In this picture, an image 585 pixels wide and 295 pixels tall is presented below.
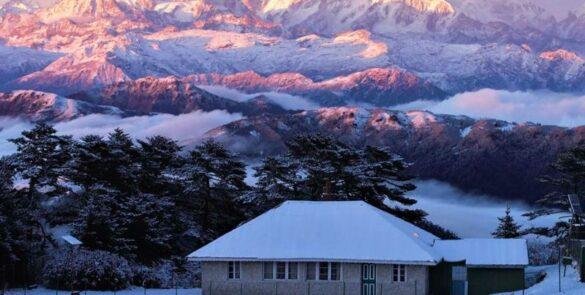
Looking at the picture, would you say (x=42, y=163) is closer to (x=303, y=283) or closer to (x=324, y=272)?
(x=303, y=283)

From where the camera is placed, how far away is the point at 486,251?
49.3 metres

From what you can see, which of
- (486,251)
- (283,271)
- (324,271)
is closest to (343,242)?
(324,271)

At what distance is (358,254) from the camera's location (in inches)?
1828

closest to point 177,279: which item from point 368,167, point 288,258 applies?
point 288,258

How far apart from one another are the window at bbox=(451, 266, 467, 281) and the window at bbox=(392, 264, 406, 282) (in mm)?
3375

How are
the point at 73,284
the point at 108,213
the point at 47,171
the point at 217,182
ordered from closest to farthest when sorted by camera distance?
the point at 73,284, the point at 108,213, the point at 47,171, the point at 217,182

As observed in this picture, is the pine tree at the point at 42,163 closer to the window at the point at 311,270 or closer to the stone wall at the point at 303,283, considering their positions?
the stone wall at the point at 303,283

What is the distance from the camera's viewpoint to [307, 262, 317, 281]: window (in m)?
47.2

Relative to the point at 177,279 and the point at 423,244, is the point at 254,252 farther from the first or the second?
the point at 177,279

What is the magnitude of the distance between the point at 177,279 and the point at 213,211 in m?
12.0

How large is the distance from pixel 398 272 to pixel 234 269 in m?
7.67

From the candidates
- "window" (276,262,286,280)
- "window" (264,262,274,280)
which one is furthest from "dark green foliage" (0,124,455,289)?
"window" (276,262,286,280)

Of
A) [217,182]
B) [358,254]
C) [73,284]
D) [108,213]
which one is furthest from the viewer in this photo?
[217,182]

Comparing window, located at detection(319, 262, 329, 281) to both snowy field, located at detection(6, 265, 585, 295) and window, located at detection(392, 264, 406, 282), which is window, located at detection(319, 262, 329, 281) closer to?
window, located at detection(392, 264, 406, 282)
